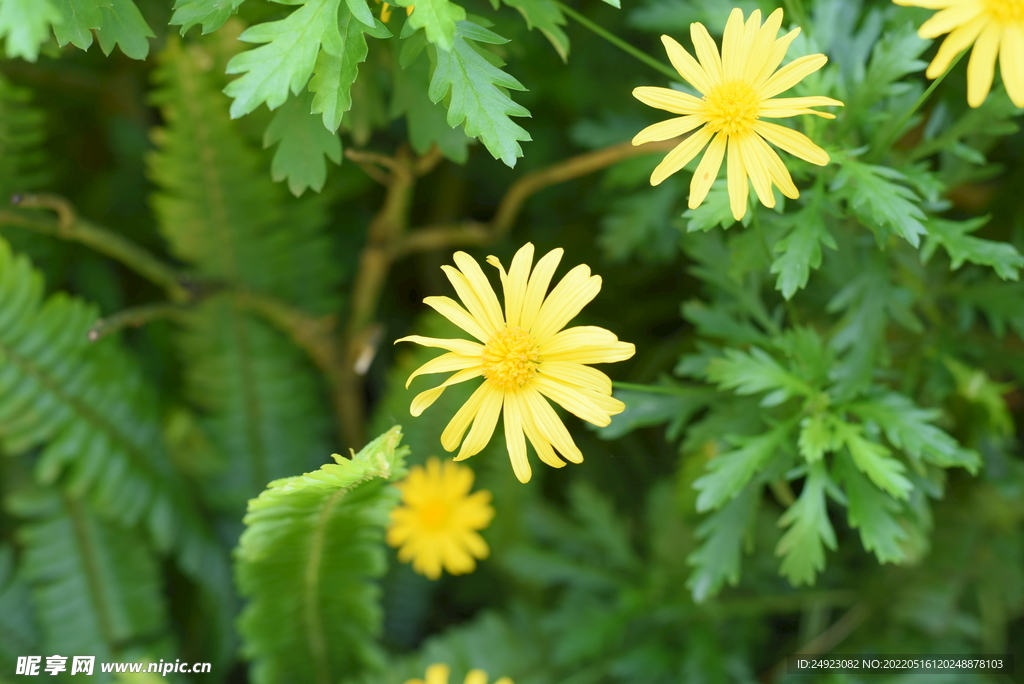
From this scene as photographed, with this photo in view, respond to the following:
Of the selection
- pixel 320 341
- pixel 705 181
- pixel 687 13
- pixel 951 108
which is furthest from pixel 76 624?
pixel 951 108

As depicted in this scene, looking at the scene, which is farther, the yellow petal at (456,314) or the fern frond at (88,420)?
the fern frond at (88,420)

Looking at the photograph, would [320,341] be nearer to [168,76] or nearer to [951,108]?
[168,76]

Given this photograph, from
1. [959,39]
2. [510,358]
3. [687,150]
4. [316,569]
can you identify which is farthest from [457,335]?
[959,39]

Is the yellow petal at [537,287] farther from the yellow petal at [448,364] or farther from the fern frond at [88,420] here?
the fern frond at [88,420]

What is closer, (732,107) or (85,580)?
(732,107)

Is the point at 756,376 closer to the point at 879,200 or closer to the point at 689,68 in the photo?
the point at 879,200

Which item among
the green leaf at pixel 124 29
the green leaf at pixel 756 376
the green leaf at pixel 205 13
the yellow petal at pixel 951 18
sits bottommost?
the green leaf at pixel 756 376

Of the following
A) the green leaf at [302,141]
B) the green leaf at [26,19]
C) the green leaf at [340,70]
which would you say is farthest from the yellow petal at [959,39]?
the green leaf at [26,19]
